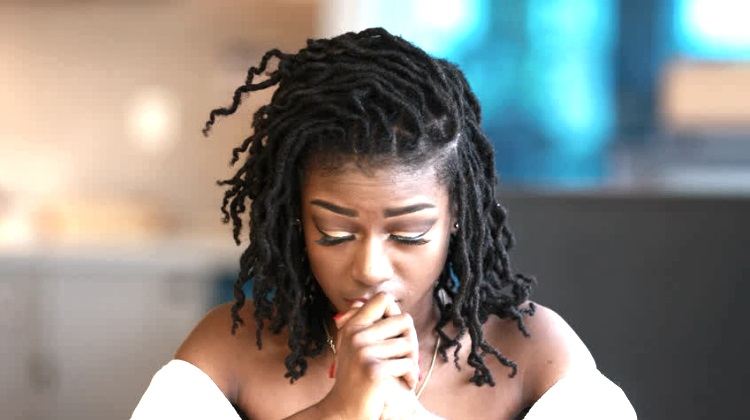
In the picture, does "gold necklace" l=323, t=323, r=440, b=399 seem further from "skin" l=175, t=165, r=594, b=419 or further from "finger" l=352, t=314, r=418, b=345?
"finger" l=352, t=314, r=418, b=345

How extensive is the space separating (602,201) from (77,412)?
241cm

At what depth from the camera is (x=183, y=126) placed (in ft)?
13.0

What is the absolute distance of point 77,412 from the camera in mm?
3572

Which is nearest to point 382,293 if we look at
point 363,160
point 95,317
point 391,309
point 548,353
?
point 391,309

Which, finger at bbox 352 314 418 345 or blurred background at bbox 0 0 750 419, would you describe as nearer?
finger at bbox 352 314 418 345

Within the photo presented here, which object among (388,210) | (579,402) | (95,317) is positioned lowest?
(95,317)

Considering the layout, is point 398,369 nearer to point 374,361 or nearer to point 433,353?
point 374,361

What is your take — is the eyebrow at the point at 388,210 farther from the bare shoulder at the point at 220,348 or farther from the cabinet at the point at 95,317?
the cabinet at the point at 95,317

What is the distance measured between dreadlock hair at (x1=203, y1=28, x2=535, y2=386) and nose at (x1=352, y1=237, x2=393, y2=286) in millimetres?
75

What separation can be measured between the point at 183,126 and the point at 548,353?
295 cm

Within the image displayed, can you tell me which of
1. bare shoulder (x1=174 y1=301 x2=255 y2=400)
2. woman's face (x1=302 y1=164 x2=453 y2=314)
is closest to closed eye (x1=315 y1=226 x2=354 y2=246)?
woman's face (x1=302 y1=164 x2=453 y2=314)

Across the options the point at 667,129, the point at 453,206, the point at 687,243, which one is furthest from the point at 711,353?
the point at 667,129

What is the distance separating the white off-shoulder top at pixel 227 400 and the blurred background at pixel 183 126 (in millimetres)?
2095

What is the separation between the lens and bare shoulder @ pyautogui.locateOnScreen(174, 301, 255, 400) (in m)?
1.19
